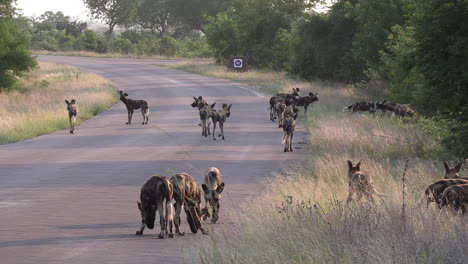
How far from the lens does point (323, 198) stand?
1242cm

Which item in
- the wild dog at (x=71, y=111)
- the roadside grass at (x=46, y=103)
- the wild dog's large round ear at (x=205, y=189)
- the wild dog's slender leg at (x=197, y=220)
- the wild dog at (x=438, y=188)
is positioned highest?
the wild dog at (x=438, y=188)

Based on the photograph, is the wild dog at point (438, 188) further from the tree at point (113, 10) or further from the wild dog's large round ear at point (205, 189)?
the tree at point (113, 10)

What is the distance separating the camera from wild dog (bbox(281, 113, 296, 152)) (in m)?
22.4

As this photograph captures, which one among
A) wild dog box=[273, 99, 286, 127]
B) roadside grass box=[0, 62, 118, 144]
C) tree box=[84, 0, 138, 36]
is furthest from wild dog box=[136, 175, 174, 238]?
tree box=[84, 0, 138, 36]

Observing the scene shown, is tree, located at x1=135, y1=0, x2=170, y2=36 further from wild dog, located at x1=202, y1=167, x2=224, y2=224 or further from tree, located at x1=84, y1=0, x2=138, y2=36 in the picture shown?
wild dog, located at x1=202, y1=167, x2=224, y2=224

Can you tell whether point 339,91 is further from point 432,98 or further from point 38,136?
point 432,98

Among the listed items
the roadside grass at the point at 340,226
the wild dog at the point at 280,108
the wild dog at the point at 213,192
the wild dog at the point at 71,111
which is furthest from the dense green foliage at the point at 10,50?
the wild dog at the point at 213,192

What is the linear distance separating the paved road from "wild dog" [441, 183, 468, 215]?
3.15m

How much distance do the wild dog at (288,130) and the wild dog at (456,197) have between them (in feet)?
39.8

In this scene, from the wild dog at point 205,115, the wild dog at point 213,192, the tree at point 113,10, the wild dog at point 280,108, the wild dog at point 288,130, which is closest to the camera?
the wild dog at point 213,192

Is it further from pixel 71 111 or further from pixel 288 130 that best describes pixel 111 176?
pixel 71 111

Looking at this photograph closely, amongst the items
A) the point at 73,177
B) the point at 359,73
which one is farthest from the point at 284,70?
the point at 73,177

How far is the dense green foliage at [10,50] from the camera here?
46.2 metres

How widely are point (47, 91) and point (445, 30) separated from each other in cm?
3297
